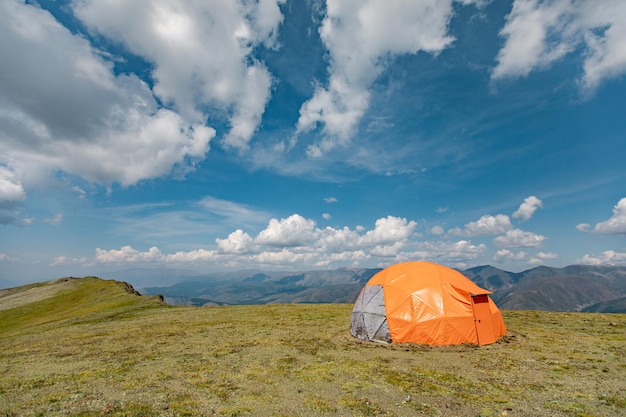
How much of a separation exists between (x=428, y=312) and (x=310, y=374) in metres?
9.83

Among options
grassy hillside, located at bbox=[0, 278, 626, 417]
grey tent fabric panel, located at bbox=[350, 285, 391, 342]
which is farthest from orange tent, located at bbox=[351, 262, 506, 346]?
grassy hillside, located at bbox=[0, 278, 626, 417]

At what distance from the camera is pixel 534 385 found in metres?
12.4

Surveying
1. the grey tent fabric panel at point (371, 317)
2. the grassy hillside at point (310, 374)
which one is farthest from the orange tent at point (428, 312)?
the grassy hillside at point (310, 374)

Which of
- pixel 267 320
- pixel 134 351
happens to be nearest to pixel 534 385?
pixel 134 351

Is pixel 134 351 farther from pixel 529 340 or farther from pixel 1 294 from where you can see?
pixel 1 294

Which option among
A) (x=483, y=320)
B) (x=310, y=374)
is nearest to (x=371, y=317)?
(x=483, y=320)

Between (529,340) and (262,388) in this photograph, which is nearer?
(262,388)

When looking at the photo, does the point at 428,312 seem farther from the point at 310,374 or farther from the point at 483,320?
the point at 310,374

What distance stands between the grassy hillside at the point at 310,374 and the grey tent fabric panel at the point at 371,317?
919 mm

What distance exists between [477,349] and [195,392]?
53.6 ft

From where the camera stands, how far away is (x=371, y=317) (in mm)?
21703

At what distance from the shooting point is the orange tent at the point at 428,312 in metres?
19.7

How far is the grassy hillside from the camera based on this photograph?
10703 mm

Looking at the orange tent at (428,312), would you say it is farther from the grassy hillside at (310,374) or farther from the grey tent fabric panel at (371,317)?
the grassy hillside at (310,374)
